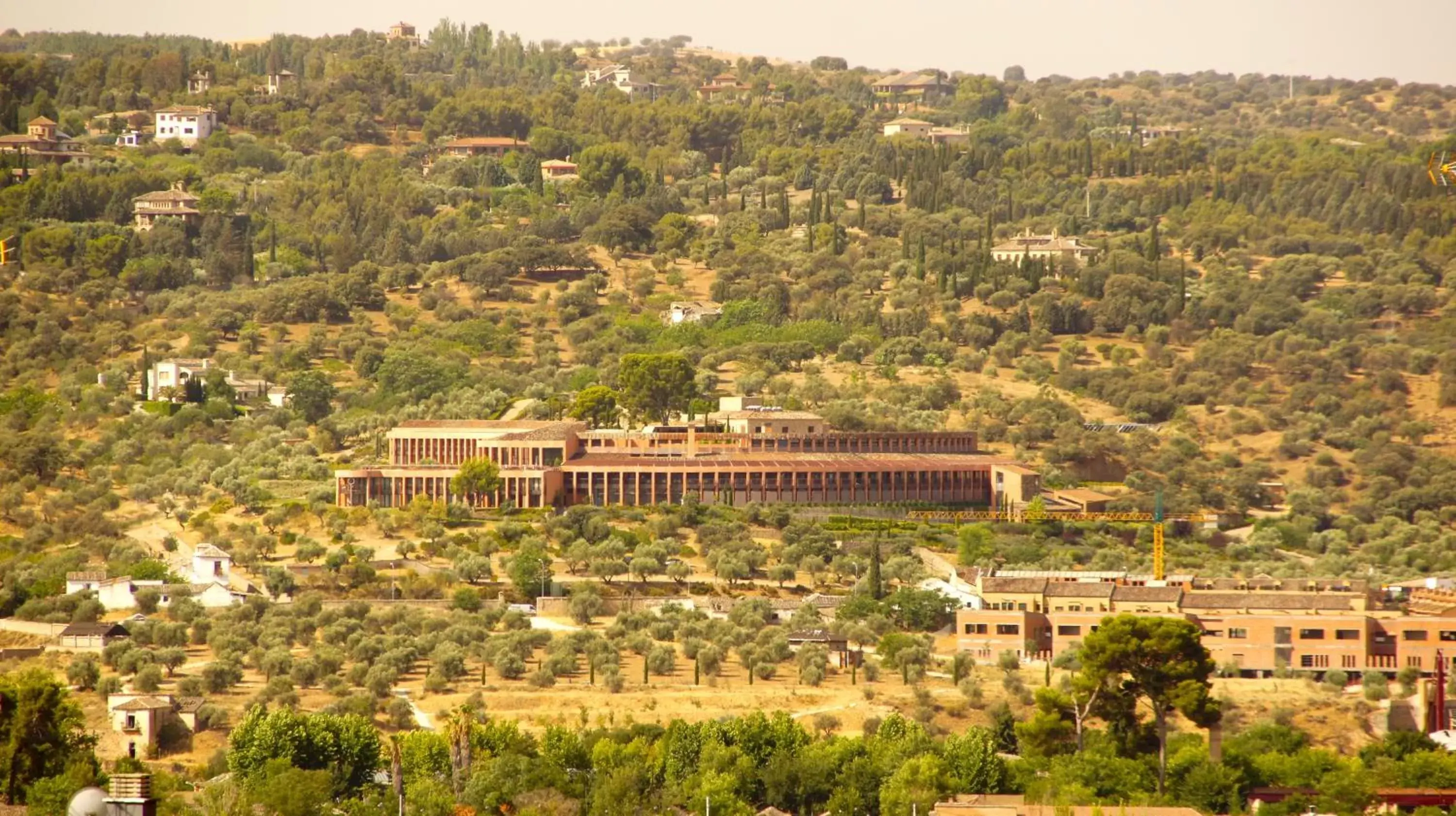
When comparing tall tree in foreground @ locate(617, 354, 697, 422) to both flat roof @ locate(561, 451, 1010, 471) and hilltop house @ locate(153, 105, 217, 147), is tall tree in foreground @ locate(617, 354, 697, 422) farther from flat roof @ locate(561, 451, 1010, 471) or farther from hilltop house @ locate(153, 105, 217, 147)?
hilltop house @ locate(153, 105, 217, 147)

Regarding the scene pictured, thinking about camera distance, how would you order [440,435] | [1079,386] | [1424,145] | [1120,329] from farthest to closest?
[1424,145], [1120,329], [1079,386], [440,435]

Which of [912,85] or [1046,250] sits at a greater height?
[912,85]

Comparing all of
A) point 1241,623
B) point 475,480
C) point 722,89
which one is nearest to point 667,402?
point 475,480

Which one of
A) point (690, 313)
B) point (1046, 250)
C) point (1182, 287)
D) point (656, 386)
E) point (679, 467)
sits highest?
point (1046, 250)

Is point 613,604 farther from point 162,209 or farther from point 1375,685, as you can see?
point 162,209

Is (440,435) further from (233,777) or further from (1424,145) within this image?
(1424,145)

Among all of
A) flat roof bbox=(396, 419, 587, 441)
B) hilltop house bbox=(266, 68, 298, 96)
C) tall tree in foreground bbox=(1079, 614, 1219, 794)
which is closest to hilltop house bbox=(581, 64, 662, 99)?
hilltop house bbox=(266, 68, 298, 96)

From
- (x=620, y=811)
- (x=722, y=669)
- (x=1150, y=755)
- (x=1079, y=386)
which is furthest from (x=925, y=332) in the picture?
(x=620, y=811)
